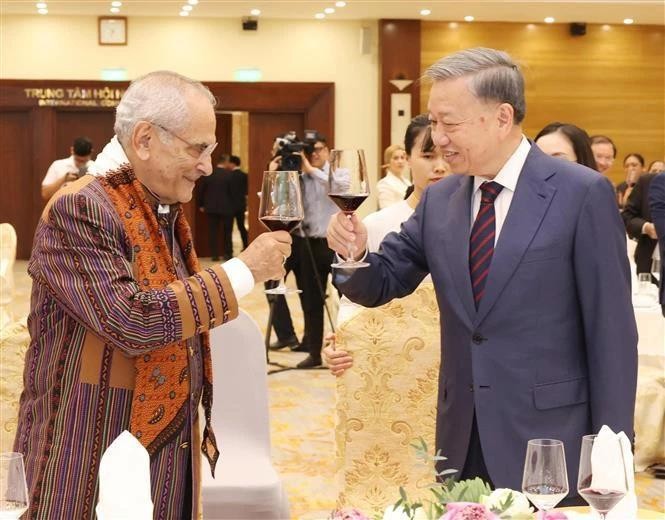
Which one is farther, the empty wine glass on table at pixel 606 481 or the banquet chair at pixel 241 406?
the banquet chair at pixel 241 406

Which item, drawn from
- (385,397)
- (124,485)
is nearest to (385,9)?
(385,397)

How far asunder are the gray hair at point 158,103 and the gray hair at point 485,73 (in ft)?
1.94

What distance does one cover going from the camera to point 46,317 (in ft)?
7.62

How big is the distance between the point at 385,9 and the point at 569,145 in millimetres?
12495

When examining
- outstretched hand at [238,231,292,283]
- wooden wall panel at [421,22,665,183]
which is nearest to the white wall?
wooden wall panel at [421,22,665,183]

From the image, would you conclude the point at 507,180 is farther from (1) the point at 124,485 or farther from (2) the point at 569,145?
(1) the point at 124,485

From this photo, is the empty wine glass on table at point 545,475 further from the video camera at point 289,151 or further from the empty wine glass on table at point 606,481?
the video camera at point 289,151

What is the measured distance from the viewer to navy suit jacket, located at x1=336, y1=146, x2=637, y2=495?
247 centimetres

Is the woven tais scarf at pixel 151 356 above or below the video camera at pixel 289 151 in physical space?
below

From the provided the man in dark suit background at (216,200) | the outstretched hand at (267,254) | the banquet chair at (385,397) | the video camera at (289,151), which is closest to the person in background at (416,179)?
the banquet chair at (385,397)

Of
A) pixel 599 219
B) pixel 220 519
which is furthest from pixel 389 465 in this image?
pixel 599 219

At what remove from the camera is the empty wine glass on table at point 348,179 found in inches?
94.7

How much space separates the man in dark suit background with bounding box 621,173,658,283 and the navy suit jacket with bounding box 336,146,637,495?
5.85 meters

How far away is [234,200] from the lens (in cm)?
1661
